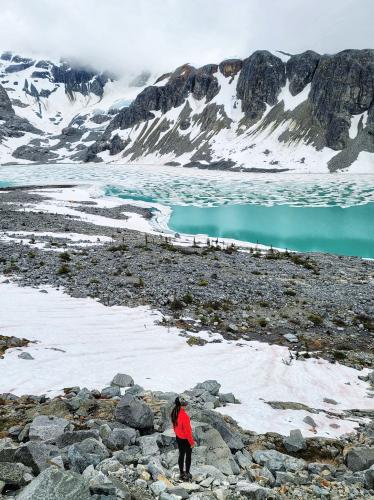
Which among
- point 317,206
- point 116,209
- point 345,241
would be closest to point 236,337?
point 345,241

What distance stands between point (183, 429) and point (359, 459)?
358 cm

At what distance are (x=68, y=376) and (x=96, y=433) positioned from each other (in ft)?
15.2

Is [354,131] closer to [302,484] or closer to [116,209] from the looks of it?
[116,209]

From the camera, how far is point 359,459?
795 centimetres

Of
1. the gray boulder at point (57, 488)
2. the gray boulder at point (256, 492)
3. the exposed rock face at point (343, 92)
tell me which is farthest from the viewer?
the exposed rock face at point (343, 92)

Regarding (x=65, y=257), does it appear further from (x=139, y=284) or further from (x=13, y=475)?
(x=13, y=475)

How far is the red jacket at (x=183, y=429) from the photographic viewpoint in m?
7.07

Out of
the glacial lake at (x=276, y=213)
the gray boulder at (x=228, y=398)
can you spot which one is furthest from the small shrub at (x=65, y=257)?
the glacial lake at (x=276, y=213)

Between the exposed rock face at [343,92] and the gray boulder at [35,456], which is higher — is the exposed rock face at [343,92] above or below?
above

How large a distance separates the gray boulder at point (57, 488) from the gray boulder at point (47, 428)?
2245 mm

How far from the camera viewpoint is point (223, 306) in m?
20.1

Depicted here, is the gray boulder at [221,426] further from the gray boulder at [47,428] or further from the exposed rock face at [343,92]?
the exposed rock face at [343,92]

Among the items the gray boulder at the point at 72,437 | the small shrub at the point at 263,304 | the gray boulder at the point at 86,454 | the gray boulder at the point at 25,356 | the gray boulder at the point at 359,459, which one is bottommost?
the small shrub at the point at 263,304

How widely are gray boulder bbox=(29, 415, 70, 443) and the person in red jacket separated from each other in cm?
221
